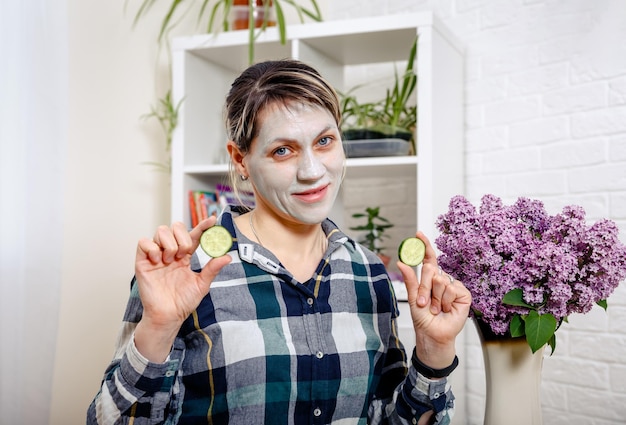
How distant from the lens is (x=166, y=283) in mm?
1109

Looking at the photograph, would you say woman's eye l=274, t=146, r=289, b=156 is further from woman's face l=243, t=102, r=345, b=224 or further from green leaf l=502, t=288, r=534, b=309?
green leaf l=502, t=288, r=534, b=309

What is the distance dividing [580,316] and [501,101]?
2.68 feet

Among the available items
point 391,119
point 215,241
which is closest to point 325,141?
point 215,241

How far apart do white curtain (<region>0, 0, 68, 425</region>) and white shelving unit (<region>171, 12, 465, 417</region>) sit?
20.2 inches

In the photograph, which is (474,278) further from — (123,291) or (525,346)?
(123,291)

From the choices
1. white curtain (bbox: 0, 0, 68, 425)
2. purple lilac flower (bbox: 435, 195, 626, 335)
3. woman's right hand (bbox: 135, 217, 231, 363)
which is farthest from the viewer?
white curtain (bbox: 0, 0, 68, 425)

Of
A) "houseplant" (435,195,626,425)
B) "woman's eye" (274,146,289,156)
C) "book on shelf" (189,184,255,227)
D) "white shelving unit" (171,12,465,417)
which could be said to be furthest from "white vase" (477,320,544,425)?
"book on shelf" (189,184,255,227)

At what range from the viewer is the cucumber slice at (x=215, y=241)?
3.72 feet

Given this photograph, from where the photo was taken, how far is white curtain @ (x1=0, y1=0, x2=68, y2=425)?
2.06m

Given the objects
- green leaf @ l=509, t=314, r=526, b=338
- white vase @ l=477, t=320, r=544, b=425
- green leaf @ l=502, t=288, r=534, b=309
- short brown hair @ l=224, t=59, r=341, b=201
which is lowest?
white vase @ l=477, t=320, r=544, b=425

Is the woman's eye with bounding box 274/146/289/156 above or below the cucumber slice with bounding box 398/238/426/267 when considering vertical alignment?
above

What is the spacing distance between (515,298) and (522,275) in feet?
0.14

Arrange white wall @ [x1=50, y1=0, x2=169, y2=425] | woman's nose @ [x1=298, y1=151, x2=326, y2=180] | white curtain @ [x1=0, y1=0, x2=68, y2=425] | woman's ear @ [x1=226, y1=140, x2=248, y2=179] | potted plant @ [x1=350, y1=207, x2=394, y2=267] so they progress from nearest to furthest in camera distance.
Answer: woman's nose @ [x1=298, y1=151, x2=326, y2=180]
woman's ear @ [x1=226, y1=140, x2=248, y2=179]
white curtain @ [x1=0, y1=0, x2=68, y2=425]
potted plant @ [x1=350, y1=207, x2=394, y2=267]
white wall @ [x1=50, y1=0, x2=169, y2=425]

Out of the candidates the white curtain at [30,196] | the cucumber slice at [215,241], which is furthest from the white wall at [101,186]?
the cucumber slice at [215,241]
